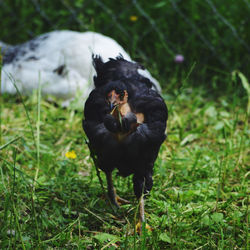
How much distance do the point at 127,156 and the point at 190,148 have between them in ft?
3.94

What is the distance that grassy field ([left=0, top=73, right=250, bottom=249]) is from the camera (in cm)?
178

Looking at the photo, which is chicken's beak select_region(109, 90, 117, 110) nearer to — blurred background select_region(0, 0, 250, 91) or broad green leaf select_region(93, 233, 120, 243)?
broad green leaf select_region(93, 233, 120, 243)

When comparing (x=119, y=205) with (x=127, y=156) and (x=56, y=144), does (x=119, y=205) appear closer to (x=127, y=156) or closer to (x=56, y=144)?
(x=127, y=156)

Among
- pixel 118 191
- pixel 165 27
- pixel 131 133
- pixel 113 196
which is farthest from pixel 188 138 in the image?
pixel 165 27

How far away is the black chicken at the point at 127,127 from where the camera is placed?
68.7 inches

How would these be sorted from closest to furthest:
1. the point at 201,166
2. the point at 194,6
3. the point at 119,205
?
the point at 119,205 → the point at 201,166 → the point at 194,6

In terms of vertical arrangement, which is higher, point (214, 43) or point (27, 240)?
point (214, 43)

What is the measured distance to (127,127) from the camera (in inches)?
67.6

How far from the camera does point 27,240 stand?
1.72 meters

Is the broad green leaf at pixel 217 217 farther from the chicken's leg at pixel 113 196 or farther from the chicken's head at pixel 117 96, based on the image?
the chicken's head at pixel 117 96

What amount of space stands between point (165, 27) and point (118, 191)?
2377mm

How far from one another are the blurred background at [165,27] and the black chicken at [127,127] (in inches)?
65.5

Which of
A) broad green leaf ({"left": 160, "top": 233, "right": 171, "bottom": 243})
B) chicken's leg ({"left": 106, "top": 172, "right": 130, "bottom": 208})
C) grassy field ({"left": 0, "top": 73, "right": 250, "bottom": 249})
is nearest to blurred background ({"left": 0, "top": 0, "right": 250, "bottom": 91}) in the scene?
grassy field ({"left": 0, "top": 73, "right": 250, "bottom": 249})

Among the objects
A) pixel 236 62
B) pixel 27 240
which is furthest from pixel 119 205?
pixel 236 62
